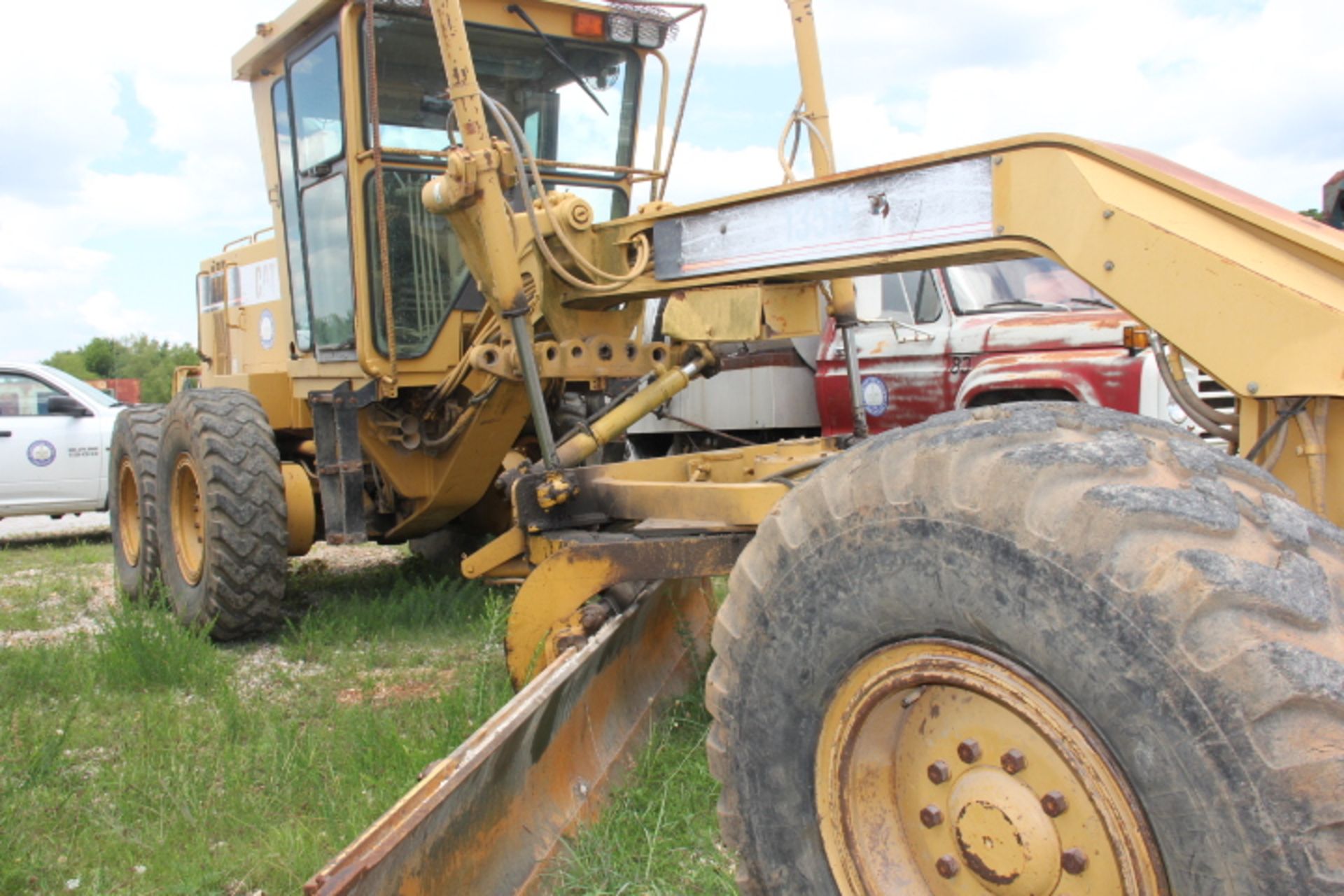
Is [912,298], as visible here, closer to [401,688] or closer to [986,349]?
[986,349]

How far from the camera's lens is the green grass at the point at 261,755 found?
115 inches

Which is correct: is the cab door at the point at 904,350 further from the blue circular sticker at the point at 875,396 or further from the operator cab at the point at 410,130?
the operator cab at the point at 410,130

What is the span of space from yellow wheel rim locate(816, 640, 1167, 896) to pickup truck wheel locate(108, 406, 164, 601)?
4.78 m

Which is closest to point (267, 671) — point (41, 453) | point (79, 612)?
point (79, 612)

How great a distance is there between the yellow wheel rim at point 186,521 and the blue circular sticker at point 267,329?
1964 millimetres

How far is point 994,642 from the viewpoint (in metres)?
1.95

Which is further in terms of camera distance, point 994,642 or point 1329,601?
point 994,642

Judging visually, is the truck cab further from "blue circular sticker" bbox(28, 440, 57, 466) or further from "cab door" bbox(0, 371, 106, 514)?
"blue circular sticker" bbox(28, 440, 57, 466)

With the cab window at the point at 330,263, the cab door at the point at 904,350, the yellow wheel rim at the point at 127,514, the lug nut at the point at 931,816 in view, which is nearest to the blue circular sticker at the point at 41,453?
the yellow wheel rim at the point at 127,514

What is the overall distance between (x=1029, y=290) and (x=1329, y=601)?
18.3 feet

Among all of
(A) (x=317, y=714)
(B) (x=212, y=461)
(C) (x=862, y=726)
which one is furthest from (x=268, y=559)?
→ (C) (x=862, y=726)

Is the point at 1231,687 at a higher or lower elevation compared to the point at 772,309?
lower

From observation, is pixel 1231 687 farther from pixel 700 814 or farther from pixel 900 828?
pixel 700 814

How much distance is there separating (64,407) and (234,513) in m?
6.13
